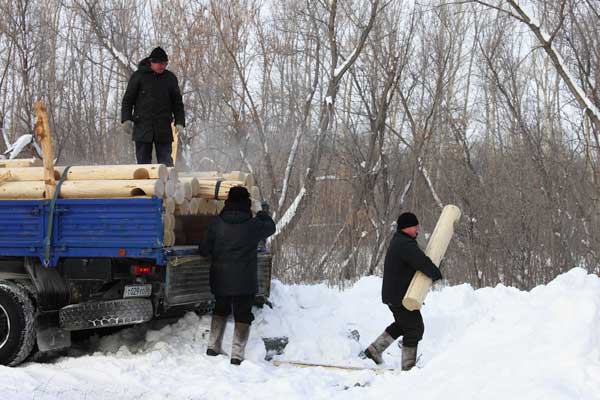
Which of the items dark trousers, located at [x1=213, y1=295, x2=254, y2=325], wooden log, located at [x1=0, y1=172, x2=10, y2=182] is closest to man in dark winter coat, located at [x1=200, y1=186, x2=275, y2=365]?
dark trousers, located at [x1=213, y1=295, x2=254, y2=325]

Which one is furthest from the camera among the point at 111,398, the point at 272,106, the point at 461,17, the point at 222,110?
the point at 461,17

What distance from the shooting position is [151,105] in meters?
9.88

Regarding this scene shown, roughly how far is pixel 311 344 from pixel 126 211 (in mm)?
2595

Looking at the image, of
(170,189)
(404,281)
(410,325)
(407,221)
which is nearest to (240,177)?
(170,189)

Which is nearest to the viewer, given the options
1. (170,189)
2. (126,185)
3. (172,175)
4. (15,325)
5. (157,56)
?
(15,325)

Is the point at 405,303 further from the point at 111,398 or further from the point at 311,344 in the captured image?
the point at 111,398

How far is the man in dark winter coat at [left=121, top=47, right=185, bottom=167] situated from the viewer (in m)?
9.90

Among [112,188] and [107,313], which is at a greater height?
[112,188]

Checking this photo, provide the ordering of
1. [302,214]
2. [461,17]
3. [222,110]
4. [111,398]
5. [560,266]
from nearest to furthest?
[111,398]
[560,266]
[302,214]
[222,110]
[461,17]

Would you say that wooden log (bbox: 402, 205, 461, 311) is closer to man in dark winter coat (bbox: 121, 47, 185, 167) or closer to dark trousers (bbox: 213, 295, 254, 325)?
dark trousers (bbox: 213, 295, 254, 325)

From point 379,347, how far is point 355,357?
488mm

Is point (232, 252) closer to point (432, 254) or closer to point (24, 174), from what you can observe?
point (432, 254)

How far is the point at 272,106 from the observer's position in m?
20.3

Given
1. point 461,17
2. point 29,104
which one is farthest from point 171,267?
point 461,17
